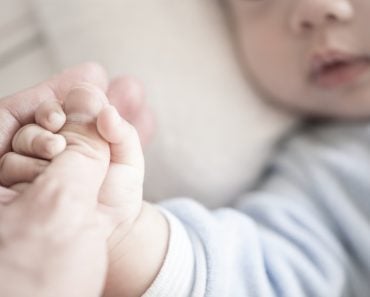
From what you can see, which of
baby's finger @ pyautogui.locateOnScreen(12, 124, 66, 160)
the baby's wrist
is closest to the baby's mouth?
the baby's wrist

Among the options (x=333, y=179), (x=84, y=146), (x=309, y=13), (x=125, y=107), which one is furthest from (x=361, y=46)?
(x=84, y=146)

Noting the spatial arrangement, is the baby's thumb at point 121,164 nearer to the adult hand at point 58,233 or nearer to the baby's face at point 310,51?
the adult hand at point 58,233

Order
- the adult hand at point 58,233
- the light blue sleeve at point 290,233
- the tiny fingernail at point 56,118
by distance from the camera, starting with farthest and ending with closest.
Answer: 1. the light blue sleeve at point 290,233
2. the tiny fingernail at point 56,118
3. the adult hand at point 58,233

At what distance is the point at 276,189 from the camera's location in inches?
35.7

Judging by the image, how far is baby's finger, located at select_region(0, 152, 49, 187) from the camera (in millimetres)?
515

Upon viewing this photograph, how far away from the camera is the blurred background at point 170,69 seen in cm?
90

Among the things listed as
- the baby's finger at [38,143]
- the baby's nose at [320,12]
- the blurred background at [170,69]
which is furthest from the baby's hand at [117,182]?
the baby's nose at [320,12]

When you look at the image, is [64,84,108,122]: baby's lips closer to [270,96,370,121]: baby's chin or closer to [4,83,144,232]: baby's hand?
[4,83,144,232]: baby's hand

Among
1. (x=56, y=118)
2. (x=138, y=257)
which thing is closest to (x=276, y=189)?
(x=138, y=257)

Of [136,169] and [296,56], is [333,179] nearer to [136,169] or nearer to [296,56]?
[296,56]

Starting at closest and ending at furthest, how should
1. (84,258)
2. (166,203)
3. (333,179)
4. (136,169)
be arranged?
(84,258)
(136,169)
(166,203)
(333,179)

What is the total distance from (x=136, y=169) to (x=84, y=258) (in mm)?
129

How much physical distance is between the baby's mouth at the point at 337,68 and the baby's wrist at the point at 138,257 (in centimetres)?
40

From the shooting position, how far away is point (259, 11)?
923mm
